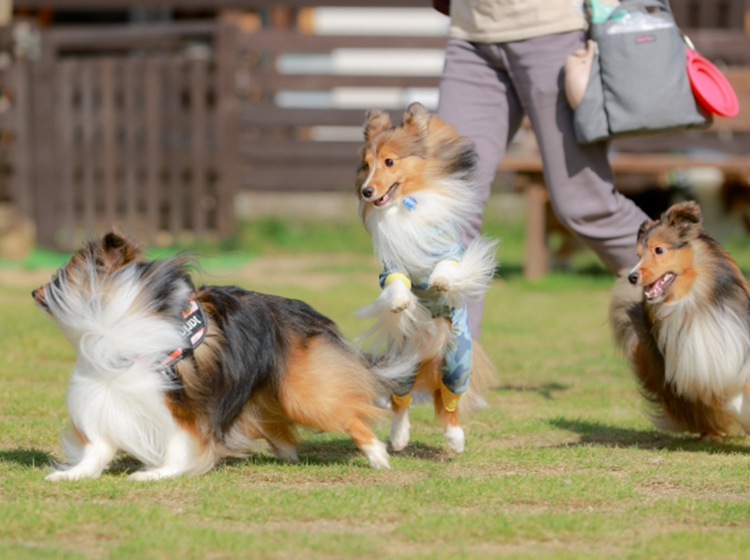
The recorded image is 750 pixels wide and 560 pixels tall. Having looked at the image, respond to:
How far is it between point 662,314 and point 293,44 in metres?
8.63

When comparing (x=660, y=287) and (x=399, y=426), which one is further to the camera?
(x=399, y=426)

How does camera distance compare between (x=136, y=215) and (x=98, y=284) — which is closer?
(x=98, y=284)

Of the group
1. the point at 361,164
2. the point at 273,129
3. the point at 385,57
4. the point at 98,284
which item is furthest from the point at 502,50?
the point at 385,57

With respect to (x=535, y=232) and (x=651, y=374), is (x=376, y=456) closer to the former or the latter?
(x=651, y=374)

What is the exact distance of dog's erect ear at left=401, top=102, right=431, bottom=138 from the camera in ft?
13.4

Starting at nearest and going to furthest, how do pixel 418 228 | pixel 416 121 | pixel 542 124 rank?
pixel 418 228, pixel 416 121, pixel 542 124

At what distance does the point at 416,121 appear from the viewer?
409 centimetres

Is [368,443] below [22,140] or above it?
above

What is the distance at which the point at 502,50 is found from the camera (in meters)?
4.89

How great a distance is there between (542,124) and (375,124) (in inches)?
46.0

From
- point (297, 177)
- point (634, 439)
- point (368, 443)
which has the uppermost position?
point (368, 443)

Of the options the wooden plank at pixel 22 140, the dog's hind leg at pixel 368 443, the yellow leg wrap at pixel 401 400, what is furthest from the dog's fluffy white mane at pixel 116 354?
the wooden plank at pixel 22 140

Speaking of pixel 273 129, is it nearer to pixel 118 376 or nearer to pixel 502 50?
pixel 502 50

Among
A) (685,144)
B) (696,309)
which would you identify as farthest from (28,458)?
(685,144)
